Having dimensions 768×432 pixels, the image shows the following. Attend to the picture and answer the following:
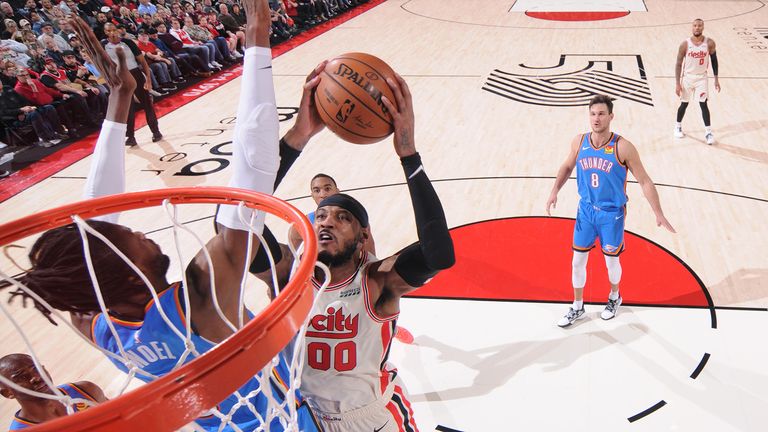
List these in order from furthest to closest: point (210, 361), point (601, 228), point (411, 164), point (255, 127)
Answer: point (601, 228) < point (411, 164) < point (255, 127) < point (210, 361)

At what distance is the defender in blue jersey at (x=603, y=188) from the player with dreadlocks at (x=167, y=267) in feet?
8.40

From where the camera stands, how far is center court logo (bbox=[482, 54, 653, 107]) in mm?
9047

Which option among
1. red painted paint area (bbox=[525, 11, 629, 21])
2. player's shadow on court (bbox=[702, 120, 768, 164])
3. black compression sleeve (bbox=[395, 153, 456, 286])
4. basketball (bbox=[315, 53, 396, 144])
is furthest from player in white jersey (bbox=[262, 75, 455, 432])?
red painted paint area (bbox=[525, 11, 629, 21])

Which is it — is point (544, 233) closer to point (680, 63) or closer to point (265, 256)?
point (680, 63)

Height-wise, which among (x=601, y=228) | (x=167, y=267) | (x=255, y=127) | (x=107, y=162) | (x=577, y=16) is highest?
(x=255, y=127)

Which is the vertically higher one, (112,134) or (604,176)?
(112,134)

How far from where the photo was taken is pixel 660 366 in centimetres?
379

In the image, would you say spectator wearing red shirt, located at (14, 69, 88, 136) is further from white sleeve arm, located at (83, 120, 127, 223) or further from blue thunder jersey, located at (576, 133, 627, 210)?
blue thunder jersey, located at (576, 133, 627, 210)

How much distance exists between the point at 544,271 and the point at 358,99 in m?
3.08

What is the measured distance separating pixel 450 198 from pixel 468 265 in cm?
135

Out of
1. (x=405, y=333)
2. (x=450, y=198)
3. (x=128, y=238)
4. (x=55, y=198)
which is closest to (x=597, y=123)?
(x=405, y=333)

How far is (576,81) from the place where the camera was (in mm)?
9805

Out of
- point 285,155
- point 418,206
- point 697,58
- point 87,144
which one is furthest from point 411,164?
point 87,144

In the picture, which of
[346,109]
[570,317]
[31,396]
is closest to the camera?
[346,109]
